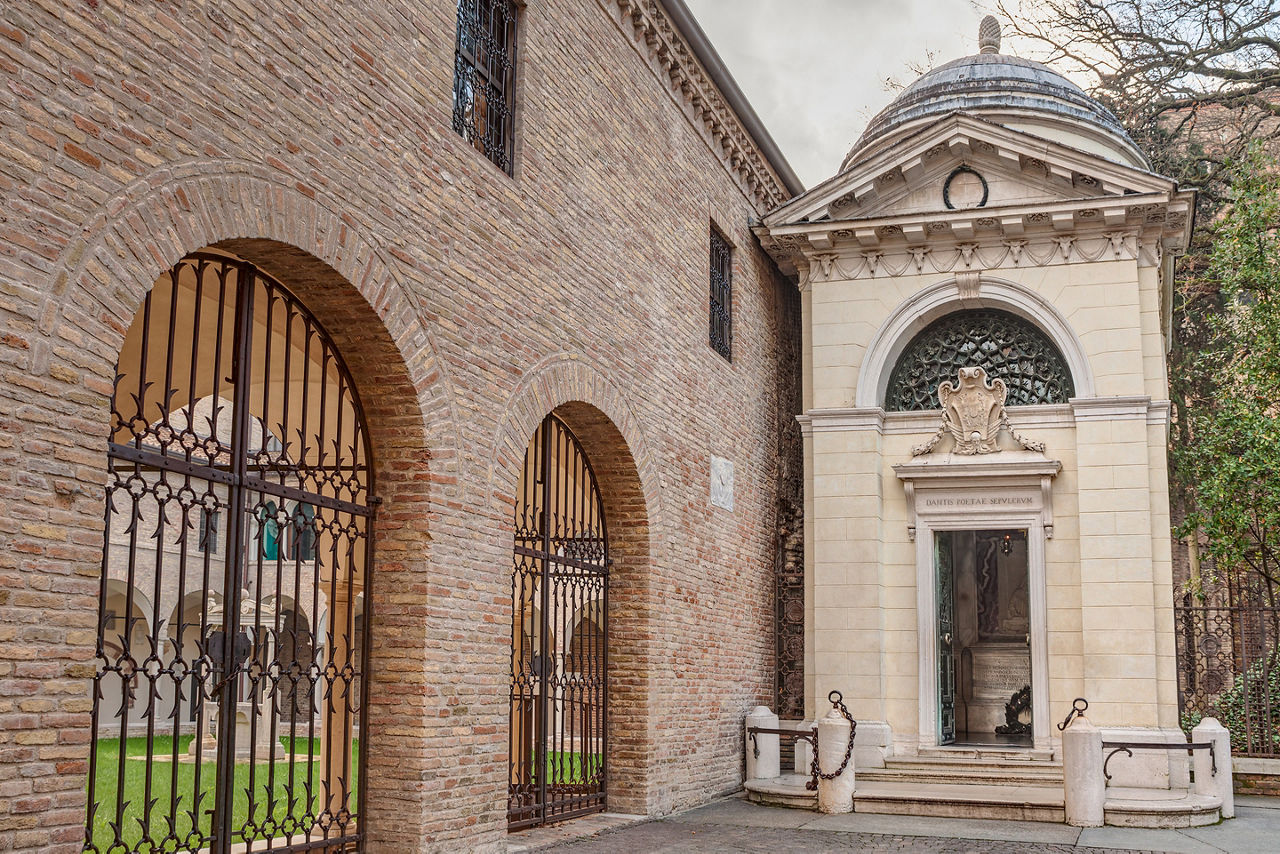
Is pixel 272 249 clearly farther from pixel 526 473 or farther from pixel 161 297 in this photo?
pixel 526 473

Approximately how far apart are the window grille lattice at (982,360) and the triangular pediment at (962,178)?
4.78ft

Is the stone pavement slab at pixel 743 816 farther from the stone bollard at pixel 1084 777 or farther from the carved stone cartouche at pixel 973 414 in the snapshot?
the carved stone cartouche at pixel 973 414

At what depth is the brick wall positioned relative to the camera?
4.74 metres

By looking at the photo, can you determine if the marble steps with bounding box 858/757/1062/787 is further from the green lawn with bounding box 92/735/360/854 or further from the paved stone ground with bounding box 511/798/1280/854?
the green lawn with bounding box 92/735/360/854

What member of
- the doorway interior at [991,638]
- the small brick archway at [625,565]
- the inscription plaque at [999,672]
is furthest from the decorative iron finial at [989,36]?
the small brick archway at [625,565]

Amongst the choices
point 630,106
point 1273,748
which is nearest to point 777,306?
point 630,106

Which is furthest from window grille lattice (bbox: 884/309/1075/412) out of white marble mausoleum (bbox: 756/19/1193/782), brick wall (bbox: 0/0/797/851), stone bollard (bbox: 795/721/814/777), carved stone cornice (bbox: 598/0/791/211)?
stone bollard (bbox: 795/721/814/777)

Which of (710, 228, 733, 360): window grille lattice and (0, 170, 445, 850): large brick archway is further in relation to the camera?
(710, 228, 733, 360): window grille lattice

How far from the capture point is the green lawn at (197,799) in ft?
21.3

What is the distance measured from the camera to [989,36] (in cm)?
1848

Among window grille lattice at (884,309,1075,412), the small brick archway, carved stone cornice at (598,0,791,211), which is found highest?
carved stone cornice at (598,0,791,211)

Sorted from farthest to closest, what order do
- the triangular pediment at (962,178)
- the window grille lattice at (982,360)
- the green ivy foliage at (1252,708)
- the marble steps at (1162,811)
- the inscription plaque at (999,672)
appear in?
the inscription plaque at (999,672) < the green ivy foliage at (1252,708) < the window grille lattice at (982,360) < the triangular pediment at (962,178) < the marble steps at (1162,811)

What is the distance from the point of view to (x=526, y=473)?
33.4 feet

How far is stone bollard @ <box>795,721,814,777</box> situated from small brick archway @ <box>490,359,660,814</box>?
357 centimetres
